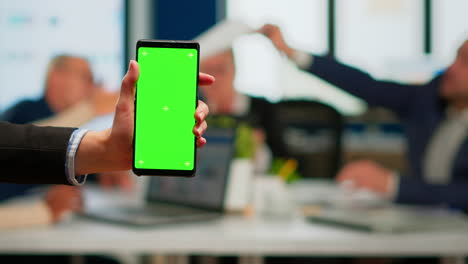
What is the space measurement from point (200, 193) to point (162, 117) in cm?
93

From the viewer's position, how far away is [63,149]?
1.92 feet

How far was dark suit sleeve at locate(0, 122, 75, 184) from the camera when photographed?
582mm

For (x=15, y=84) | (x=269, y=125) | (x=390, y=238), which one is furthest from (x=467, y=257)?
(x=269, y=125)

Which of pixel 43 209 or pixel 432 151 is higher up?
pixel 432 151

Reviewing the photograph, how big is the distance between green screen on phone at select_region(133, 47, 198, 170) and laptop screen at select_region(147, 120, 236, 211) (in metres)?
0.89

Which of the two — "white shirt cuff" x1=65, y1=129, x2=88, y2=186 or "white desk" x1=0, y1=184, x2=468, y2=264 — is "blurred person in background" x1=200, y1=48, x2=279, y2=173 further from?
"white desk" x1=0, y1=184, x2=468, y2=264

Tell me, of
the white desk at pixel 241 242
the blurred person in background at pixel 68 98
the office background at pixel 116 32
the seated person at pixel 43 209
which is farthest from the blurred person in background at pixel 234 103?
the seated person at pixel 43 209

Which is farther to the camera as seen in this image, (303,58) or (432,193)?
(432,193)

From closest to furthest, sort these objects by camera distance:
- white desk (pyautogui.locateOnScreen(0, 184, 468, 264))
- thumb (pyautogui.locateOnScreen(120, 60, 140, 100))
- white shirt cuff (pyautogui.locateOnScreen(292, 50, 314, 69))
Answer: thumb (pyautogui.locateOnScreen(120, 60, 140, 100)) → white shirt cuff (pyautogui.locateOnScreen(292, 50, 314, 69)) → white desk (pyautogui.locateOnScreen(0, 184, 468, 264))

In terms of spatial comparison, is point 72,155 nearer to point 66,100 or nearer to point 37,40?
point 66,100

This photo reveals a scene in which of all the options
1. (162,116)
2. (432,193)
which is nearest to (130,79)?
(162,116)

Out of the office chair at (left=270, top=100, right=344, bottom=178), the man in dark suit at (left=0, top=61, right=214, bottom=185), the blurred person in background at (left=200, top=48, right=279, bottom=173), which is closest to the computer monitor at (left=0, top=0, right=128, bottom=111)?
the blurred person in background at (left=200, top=48, right=279, bottom=173)

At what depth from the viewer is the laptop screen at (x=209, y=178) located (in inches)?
57.4

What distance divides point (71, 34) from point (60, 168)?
0.77m
